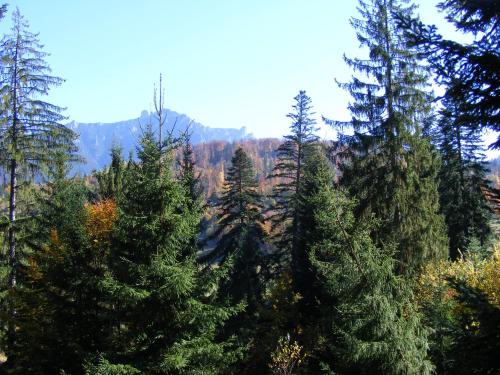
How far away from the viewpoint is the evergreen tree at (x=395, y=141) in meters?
18.7

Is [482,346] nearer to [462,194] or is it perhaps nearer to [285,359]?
[285,359]

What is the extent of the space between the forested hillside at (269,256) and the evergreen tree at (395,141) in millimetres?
63

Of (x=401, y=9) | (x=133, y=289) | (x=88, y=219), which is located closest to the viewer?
(x=133, y=289)

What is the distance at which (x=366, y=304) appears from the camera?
11.6m

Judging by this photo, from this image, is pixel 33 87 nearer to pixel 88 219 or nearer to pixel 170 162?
pixel 88 219

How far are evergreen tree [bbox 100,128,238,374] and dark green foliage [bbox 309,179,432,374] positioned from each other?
3.48 m

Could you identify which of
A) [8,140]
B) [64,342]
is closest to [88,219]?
[64,342]

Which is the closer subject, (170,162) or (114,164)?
(170,162)

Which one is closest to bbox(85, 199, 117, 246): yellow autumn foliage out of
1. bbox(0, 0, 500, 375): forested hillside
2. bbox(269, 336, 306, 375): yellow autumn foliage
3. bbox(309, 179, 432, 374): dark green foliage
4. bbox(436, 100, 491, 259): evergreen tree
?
bbox(0, 0, 500, 375): forested hillside

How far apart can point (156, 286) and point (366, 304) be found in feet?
18.7

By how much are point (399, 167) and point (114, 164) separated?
1570 cm

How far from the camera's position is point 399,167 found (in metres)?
18.8

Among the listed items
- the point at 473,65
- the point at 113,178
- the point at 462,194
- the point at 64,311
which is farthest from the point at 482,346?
the point at 462,194

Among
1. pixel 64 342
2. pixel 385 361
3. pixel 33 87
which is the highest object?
pixel 33 87
